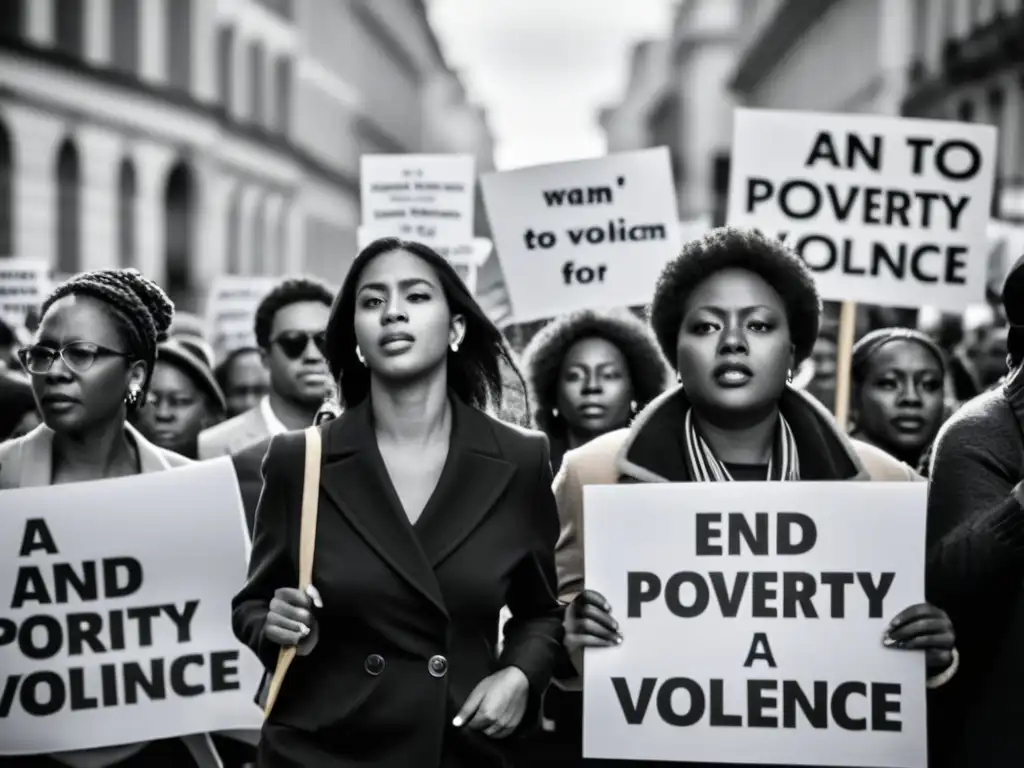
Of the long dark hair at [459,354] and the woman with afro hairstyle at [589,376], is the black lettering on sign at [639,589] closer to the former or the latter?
the long dark hair at [459,354]

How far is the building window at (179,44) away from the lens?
3912cm

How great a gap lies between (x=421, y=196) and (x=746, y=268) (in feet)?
17.2

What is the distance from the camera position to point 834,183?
305 inches

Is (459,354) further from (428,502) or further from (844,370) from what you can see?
(844,370)

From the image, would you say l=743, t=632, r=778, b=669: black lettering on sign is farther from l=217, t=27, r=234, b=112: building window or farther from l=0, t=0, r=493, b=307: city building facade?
l=217, t=27, r=234, b=112: building window

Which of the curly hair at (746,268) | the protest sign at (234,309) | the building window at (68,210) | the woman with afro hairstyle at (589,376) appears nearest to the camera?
the curly hair at (746,268)

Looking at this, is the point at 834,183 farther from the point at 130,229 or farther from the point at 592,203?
the point at 130,229

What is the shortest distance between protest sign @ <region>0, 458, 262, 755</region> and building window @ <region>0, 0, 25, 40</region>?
26.8 m

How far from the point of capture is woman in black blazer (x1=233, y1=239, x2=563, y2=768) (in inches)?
155

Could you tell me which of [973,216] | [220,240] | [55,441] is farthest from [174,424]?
[220,240]

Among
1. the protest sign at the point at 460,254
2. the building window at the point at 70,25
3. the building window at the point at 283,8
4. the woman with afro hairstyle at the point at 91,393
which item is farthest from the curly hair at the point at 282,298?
the building window at the point at 283,8

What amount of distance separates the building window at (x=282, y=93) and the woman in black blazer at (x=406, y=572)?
45.7 meters

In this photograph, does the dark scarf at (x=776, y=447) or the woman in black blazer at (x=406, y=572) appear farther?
the dark scarf at (x=776, y=447)

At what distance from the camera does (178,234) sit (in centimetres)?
3916
